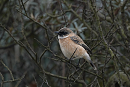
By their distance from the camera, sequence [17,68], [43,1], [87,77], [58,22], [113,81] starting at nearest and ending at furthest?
[113,81] → [58,22] → [87,77] → [43,1] → [17,68]

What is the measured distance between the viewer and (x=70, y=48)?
14.9 feet

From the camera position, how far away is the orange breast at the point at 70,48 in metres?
4.54

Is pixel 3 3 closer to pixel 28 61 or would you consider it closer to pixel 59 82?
pixel 28 61

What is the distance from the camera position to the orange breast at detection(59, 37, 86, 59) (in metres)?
4.54

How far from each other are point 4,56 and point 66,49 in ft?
11.9

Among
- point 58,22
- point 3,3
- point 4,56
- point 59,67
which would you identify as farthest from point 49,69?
point 3,3

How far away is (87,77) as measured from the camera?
6.22m

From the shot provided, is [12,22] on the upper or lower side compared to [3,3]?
lower

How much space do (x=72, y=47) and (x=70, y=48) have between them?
59 millimetres

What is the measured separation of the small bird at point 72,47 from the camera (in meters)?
4.55

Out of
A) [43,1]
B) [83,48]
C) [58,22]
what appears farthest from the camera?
[43,1]

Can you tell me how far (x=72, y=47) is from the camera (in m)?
4.57

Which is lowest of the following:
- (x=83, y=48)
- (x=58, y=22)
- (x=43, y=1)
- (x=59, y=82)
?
(x=59, y=82)

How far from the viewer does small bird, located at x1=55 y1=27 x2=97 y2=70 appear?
14.9 ft
